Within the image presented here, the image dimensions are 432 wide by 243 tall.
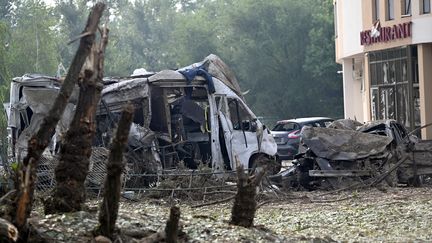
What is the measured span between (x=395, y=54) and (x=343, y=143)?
1879 centimetres

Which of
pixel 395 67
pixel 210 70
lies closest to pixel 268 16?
pixel 395 67

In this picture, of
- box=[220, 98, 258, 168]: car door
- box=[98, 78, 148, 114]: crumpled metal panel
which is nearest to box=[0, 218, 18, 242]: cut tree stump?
box=[98, 78, 148, 114]: crumpled metal panel

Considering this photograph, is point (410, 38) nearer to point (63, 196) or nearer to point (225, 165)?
point (225, 165)

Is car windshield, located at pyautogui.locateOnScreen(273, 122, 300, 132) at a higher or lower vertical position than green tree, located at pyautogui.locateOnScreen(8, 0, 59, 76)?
lower

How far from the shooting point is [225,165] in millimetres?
23969

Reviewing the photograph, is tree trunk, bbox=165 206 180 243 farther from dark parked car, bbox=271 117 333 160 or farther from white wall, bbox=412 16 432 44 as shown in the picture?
white wall, bbox=412 16 432 44

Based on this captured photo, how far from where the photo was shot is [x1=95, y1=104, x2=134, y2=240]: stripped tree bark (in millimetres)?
11258

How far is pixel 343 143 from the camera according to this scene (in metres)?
23.7

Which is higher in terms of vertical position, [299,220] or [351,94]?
[351,94]

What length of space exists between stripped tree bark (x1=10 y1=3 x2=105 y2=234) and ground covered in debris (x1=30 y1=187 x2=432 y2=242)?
0.44 meters

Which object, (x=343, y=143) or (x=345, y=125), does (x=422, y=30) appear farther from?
(x=343, y=143)

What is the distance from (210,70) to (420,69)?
1690cm

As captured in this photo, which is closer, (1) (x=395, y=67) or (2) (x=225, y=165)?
(2) (x=225, y=165)

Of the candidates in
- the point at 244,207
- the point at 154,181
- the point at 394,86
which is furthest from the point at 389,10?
the point at 244,207
